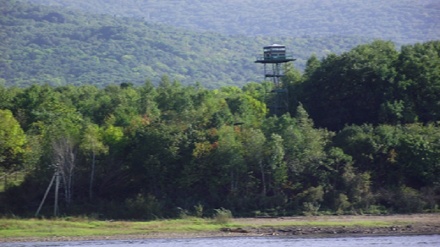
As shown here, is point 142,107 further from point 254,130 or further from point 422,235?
point 422,235

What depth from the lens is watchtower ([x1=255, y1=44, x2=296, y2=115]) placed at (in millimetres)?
79375

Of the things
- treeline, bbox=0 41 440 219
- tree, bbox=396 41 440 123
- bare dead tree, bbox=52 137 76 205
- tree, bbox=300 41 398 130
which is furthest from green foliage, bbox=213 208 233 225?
tree, bbox=396 41 440 123

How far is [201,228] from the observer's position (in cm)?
5825

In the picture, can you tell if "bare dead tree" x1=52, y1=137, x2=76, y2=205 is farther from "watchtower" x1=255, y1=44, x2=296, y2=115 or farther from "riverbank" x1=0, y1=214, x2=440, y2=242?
"watchtower" x1=255, y1=44, x2=296, y2=115

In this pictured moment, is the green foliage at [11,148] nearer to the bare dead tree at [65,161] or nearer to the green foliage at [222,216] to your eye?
the bare dead tree at [65,161]

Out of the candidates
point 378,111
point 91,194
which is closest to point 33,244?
point 91,194

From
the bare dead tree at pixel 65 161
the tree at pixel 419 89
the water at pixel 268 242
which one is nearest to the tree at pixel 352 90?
the tree at pixel 419 89

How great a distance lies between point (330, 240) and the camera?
54750mm

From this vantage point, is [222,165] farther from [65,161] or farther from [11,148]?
[11,148]

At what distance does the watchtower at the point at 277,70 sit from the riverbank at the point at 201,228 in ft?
72.0

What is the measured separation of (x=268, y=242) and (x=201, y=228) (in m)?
6.30

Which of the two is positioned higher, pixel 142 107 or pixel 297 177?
pixel 142 107

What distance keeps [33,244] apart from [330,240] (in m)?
18.5

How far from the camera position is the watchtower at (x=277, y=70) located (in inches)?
3125
